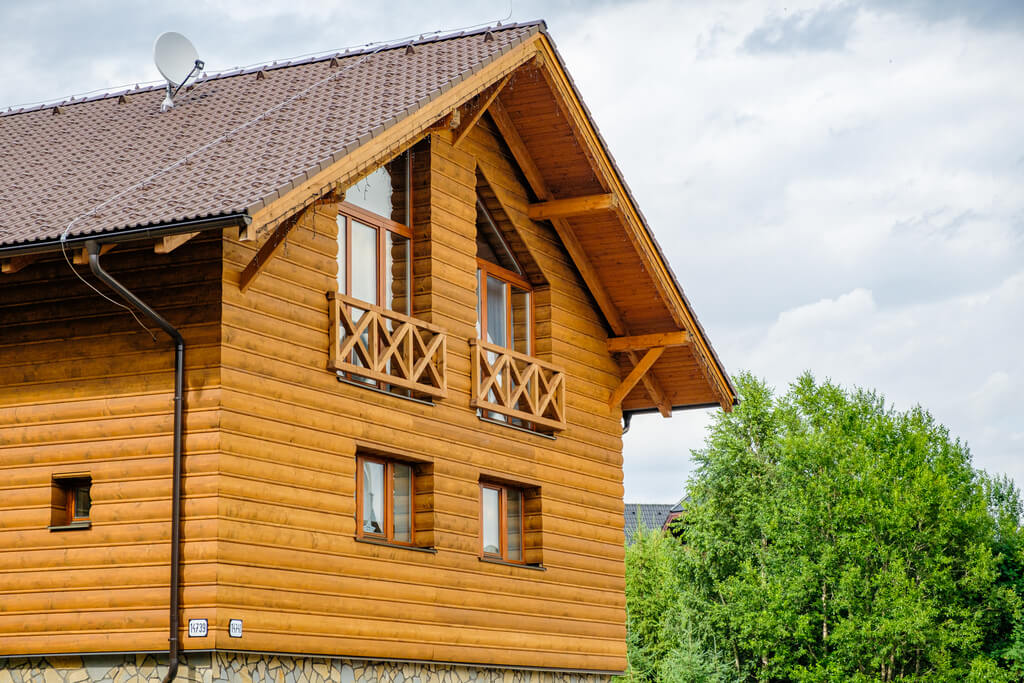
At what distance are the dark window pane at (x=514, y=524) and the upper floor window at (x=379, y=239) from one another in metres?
2.77

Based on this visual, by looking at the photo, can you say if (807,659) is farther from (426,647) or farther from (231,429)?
(231,429)

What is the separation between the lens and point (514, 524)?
15.6m

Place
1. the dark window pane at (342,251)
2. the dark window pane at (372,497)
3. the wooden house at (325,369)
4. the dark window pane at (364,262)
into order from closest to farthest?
the wooden house at (325,369) < the dark window pane at (372,497) < the dark window pane at (342,251) < the dark window pane at (364,262)

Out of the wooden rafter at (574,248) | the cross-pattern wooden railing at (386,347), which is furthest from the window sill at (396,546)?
the wooden rafter at (574,248)

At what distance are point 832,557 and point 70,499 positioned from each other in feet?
107

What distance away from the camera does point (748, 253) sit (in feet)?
167

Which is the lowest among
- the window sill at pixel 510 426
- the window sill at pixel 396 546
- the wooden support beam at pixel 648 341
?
the window sill at pixel 396 546

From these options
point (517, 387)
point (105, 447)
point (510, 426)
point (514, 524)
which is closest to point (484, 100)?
point (517, 387)

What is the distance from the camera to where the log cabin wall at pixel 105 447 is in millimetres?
10969

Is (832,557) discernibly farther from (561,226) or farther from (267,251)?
(267,251)

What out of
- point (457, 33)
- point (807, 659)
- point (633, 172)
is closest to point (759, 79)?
point (633, 172)

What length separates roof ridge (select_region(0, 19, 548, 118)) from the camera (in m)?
14.8

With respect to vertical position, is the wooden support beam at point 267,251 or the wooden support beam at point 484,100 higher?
the wooden support beam at point 484,100

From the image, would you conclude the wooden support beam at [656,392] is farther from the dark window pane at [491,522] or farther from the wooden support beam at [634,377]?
the dark window pane at [491,522]
